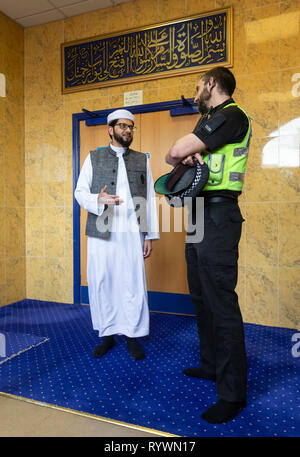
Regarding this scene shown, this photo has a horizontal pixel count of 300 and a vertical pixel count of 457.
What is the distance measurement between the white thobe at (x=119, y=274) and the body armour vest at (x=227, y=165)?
96 centimetres

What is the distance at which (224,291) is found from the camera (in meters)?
1.56

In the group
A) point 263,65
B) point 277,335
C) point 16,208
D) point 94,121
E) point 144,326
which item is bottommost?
point 277,335

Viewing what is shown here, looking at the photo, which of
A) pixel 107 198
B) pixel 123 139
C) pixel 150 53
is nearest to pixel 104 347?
pixel 107 198

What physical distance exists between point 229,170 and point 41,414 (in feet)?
4.86

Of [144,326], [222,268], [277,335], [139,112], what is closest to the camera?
[222,268]

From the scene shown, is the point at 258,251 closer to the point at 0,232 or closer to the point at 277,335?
the point at 277,335

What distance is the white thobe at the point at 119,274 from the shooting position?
238cm

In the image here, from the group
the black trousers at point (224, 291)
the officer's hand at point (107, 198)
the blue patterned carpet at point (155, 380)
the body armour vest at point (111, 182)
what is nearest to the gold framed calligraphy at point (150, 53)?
the body armour vest at point (111, 182)

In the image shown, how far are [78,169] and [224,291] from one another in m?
2.65

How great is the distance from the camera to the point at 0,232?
12.0ft

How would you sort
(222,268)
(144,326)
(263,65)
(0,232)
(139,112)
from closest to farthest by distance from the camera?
(222,268) → (144,326) → (263,65) → (139,112) → (0,232)

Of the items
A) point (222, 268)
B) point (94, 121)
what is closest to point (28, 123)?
point (94, 121)

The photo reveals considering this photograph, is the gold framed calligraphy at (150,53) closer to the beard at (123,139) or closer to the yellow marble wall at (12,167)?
the yellow marble wall at (12,167)

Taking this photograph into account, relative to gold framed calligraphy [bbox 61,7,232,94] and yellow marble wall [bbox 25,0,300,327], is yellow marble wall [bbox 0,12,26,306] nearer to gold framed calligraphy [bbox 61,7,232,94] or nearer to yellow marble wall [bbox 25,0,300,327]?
gold framed calligraphy [bbox 61,7,232,94]
